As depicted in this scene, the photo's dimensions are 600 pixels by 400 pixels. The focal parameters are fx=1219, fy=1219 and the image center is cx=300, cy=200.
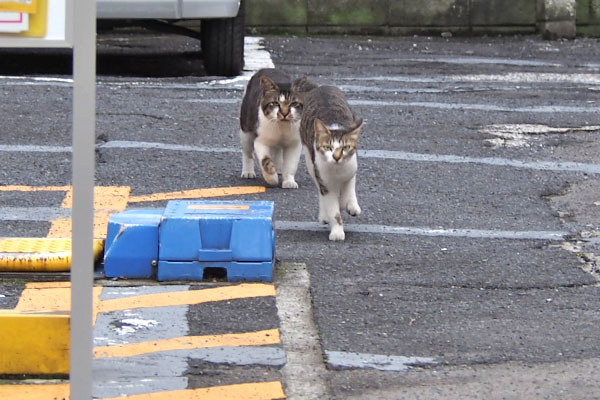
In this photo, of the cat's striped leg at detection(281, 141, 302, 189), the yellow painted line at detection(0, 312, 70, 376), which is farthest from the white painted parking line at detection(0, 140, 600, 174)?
the yellow painted line at detection(0, 312, 70, 376)

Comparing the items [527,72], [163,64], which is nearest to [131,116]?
[163,64]

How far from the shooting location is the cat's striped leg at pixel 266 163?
24.1 feet

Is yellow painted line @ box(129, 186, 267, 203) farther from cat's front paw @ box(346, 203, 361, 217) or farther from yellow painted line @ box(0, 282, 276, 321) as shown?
yellow painted line @ box(0, 282, 276, 321)

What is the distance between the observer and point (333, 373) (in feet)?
14.2

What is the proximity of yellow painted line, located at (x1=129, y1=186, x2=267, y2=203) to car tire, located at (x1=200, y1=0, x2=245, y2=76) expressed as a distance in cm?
415

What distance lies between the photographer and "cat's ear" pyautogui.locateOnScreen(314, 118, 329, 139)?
6.22 m

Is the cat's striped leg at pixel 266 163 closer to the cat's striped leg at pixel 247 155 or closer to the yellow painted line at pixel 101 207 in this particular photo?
the cat's striped leg at pixel 247 155

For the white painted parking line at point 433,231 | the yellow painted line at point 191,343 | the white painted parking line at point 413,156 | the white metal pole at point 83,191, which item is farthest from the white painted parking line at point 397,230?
the white metal pole at point 83,191

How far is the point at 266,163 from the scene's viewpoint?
24.1 ft

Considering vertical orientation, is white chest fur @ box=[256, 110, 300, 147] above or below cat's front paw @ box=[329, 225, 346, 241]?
above

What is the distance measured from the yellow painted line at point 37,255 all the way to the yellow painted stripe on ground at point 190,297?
→ 1.43ft

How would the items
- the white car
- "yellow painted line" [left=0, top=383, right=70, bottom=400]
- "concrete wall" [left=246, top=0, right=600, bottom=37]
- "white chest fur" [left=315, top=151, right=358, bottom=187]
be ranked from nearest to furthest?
"yellow painted line" [left=0, top=383, right=70, bottom=400]
"white chest fur" [left=315, top=151, right=358, bottom=187]
the white car
"concrete wall" [left=246, top=0, right=600, bottom=37]

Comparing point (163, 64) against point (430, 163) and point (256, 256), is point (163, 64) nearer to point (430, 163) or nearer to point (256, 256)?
point (430, 163)

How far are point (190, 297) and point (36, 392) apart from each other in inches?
46.6
